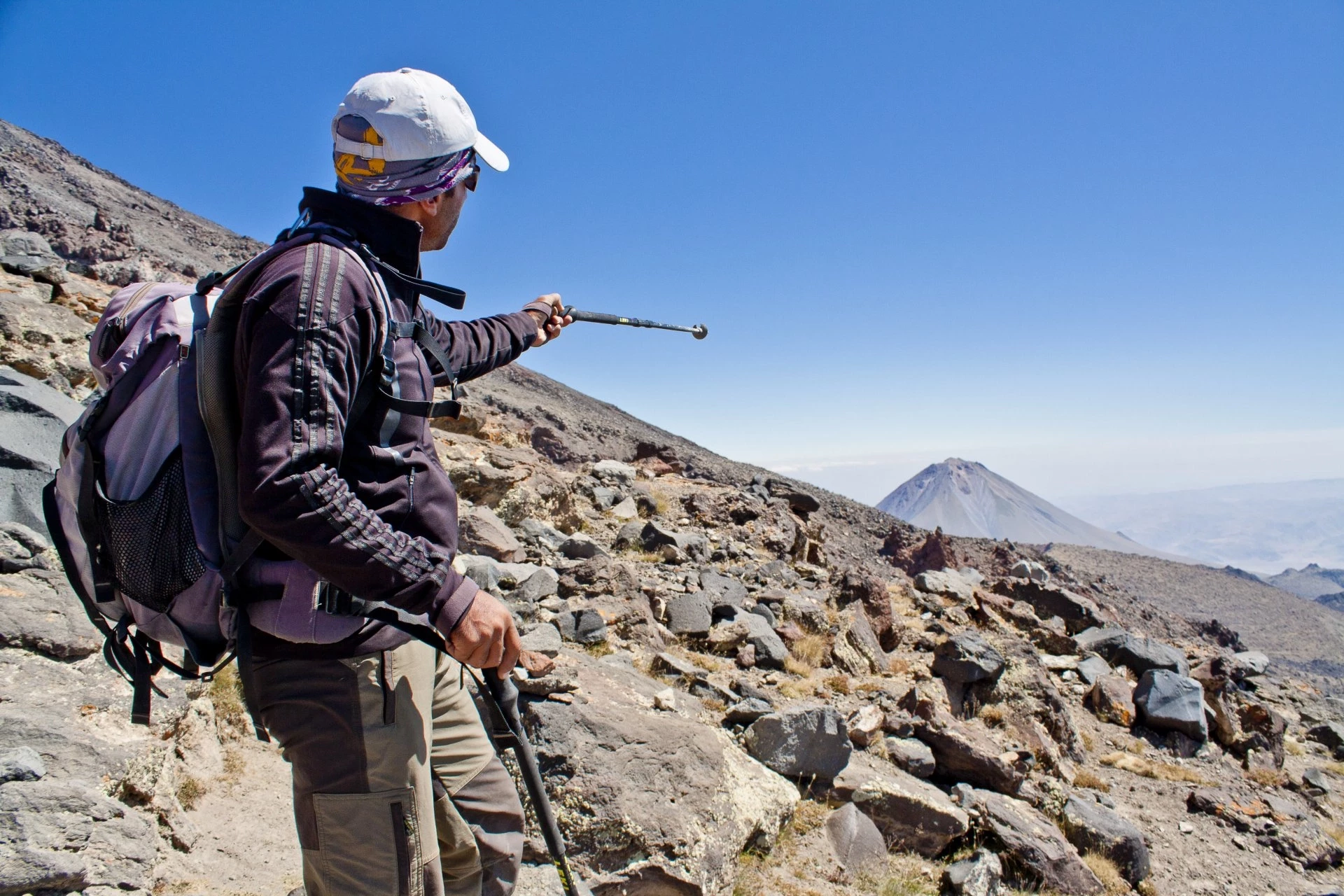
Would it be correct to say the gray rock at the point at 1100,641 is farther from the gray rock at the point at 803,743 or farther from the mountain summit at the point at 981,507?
the mountain summit at the point at 981,507

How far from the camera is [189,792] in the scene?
11.2ft

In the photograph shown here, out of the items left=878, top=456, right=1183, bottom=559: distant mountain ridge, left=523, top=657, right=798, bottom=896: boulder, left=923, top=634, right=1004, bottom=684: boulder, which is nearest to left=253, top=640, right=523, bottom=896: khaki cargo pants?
left=523, top=657, right=798, bottom=896: boulder

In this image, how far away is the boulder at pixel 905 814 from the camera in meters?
4.66

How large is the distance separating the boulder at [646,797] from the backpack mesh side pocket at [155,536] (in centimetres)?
246

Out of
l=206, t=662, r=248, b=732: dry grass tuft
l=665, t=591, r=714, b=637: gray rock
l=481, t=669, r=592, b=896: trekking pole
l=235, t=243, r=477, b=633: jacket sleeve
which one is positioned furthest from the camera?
l=665, t=591, r=714, b=637: gray rock

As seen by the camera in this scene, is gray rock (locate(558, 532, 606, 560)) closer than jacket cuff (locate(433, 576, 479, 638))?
No

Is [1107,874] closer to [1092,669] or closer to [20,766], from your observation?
[1092,669]

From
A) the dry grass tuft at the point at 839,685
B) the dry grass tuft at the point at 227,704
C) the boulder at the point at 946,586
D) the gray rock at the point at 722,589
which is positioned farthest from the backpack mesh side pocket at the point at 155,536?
the boulder at the point at 946,586

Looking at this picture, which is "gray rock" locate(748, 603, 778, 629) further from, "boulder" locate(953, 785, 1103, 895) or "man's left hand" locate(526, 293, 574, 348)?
"man's left hand" locate(526, 293, 574, 348)

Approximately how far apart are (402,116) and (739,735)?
4484 millimetres

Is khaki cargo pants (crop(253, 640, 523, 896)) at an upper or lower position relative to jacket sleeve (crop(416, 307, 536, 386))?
lower

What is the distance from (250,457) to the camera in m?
1.35

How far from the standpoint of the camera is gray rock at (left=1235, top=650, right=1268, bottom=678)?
14.2 meters

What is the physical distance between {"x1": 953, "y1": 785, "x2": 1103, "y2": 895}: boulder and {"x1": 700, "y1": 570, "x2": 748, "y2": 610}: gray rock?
4073 millimetres
